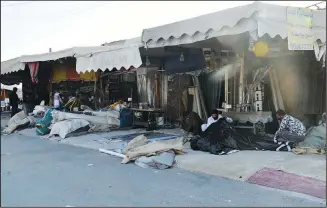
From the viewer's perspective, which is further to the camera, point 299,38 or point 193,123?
point 193,123

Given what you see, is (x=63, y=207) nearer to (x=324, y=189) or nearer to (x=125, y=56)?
(x=324, y=189)

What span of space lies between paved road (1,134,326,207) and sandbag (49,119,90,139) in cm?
319

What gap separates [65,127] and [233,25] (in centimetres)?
587

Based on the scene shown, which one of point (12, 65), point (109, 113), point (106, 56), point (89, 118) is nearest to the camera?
point (106, 56)

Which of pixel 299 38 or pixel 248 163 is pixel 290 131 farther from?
pixel 299 38

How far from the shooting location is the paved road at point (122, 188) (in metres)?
4.16

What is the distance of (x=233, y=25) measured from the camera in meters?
5.66

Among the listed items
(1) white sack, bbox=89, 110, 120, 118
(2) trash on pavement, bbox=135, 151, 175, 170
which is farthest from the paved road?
(1) white sack, bbox=89, 110, 120, 118

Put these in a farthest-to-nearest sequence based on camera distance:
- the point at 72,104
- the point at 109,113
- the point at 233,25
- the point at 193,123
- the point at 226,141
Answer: the point at 72,104 < the point at 109,113 < the point at 193,123 < the point at 226,141 < the point at 233,25

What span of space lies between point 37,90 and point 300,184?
14.1m

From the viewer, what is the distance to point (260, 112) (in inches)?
324

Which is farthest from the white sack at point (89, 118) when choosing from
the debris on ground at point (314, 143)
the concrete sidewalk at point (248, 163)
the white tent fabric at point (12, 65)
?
the debris on ground at point (314, 143)

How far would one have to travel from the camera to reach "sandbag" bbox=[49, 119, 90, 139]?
9.44 m

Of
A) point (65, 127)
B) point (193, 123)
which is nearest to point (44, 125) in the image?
point (65, 127)
